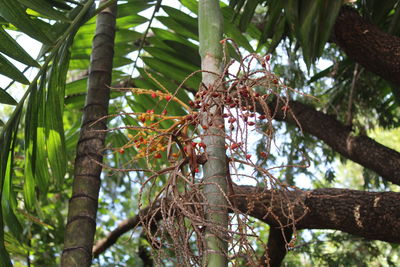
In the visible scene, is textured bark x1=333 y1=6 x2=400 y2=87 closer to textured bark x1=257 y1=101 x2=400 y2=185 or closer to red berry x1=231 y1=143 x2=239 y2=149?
textured bark x1=257 y1=101 x2=400 y2=185

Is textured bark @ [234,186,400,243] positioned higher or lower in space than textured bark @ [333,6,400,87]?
lower

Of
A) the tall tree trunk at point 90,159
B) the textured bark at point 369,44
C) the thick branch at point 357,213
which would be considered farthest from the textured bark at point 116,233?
the tall tree trunk at point 90,159

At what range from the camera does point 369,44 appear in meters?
2.81

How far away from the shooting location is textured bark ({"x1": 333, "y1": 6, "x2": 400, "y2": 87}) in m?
2.75

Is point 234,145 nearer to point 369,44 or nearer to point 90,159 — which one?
point 90,159

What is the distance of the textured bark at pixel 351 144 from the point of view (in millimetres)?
2998

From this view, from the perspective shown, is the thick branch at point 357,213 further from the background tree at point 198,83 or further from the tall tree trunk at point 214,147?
the tall tree trunk at point 214,147

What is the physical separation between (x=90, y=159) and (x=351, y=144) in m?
1.85

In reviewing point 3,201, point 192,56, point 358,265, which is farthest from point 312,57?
point 358,265

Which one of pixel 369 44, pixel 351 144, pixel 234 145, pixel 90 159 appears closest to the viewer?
pixel 234 145

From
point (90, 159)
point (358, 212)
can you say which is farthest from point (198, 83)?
point (358, 212)

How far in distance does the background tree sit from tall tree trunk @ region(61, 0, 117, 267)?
0.11 meters

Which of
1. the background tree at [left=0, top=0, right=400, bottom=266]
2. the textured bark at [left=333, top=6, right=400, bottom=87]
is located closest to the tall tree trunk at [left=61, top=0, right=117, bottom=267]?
the background tree at [left=0, top=0, right=400, bottom=266]

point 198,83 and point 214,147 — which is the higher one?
point 198,83
